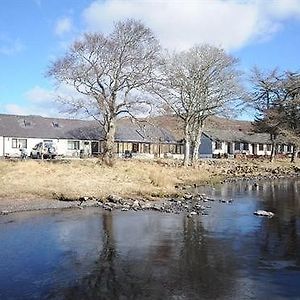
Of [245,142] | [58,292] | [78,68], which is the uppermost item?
[78,68]

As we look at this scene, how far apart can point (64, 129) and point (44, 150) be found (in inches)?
307

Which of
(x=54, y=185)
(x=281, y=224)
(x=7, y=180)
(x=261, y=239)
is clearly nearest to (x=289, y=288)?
(x=261, y=239)

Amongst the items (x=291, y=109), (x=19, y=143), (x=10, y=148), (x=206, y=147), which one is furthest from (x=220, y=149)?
(x=10, y=148)

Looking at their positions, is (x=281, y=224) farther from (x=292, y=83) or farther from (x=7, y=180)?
(x=292, y=83)

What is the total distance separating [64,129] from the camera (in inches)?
2591

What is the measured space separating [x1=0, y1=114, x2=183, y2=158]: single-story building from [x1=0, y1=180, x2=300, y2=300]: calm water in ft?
120

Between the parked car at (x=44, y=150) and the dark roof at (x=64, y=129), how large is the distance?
1.24 metres

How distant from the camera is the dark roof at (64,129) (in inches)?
2399

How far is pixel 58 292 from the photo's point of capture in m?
11.4

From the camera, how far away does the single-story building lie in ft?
197

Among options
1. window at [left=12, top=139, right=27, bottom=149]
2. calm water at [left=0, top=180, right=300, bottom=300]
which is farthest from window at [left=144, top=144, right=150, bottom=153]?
calm water at [left=0, top=180, right=300, bottom=300]

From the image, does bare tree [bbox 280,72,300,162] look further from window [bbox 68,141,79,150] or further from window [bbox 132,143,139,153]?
window [bbox 68,141,79,150]

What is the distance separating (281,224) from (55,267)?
11132mm

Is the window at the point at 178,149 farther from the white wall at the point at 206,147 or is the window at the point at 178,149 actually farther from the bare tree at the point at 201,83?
the bare tree at the point at 201,83
